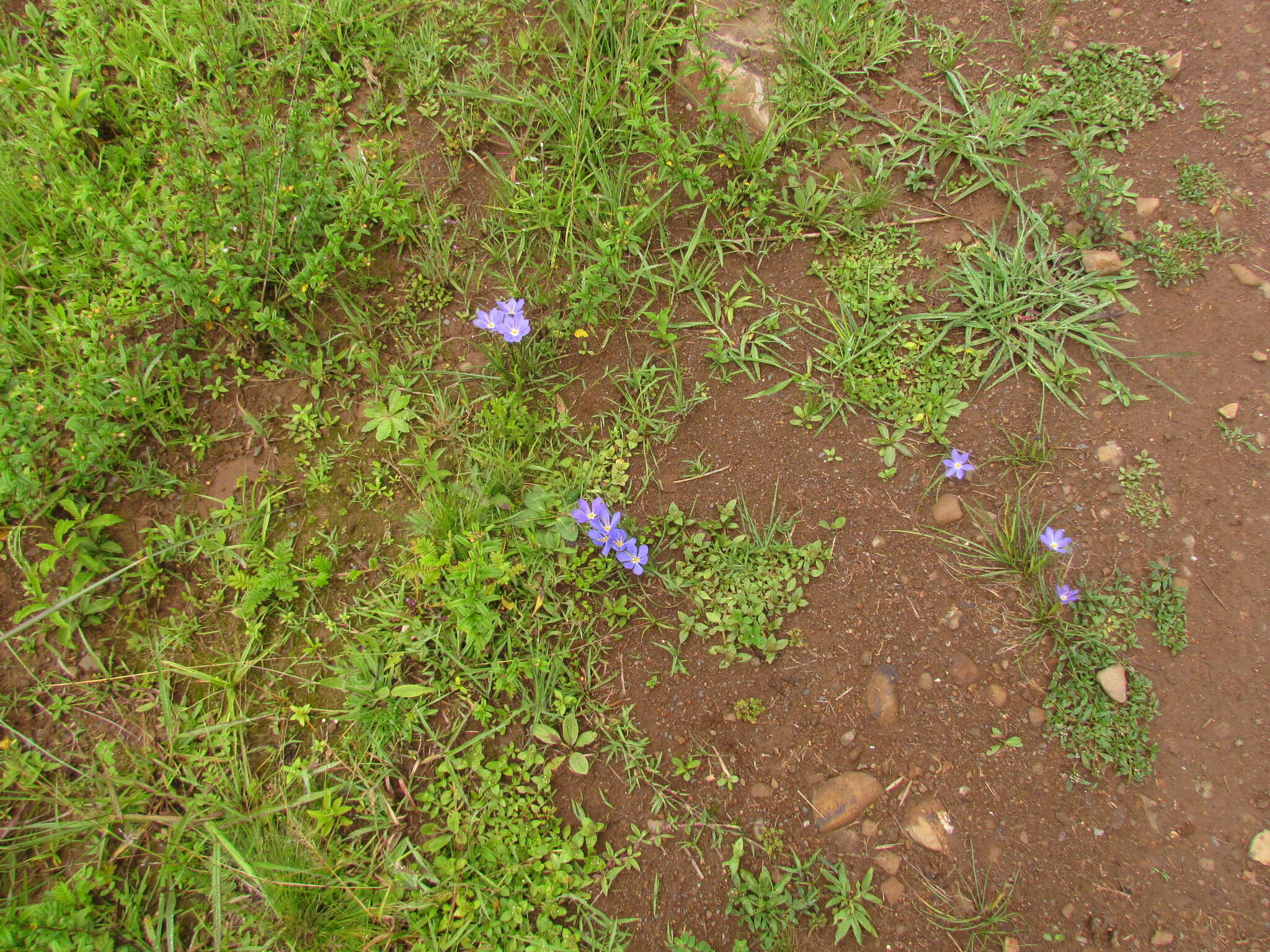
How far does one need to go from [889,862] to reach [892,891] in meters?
0.07

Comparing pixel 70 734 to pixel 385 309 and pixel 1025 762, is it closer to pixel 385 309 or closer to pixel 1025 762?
pixel 385 309

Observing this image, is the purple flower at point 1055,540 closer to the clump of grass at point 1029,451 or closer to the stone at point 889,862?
the clump of grass at point 1029,451

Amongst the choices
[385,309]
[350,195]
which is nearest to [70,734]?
[385,309]

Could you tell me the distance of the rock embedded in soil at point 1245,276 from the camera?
2.62 m

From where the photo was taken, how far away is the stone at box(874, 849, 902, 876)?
2084mm

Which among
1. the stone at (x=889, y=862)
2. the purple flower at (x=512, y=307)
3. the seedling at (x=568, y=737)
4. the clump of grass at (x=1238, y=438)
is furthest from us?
the purple flower at (x=512, y=307)

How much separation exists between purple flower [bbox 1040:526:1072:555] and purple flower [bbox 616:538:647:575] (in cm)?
124

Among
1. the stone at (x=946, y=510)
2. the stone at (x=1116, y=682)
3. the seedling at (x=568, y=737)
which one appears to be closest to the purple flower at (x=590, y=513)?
the seedling at (x=568, y=737)

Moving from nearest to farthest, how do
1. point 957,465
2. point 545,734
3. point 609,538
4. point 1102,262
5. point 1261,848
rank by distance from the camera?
point 1261,848, point 545,734, point 609,538, point 957,465, point 1102,262

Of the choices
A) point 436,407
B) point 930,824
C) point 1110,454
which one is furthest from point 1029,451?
point 436,407

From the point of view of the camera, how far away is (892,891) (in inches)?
81.0

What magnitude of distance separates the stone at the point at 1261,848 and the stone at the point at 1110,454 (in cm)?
111

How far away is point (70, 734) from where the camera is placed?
2.30 m

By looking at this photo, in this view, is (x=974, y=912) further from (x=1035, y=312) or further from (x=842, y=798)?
(x=1035, y=312)
